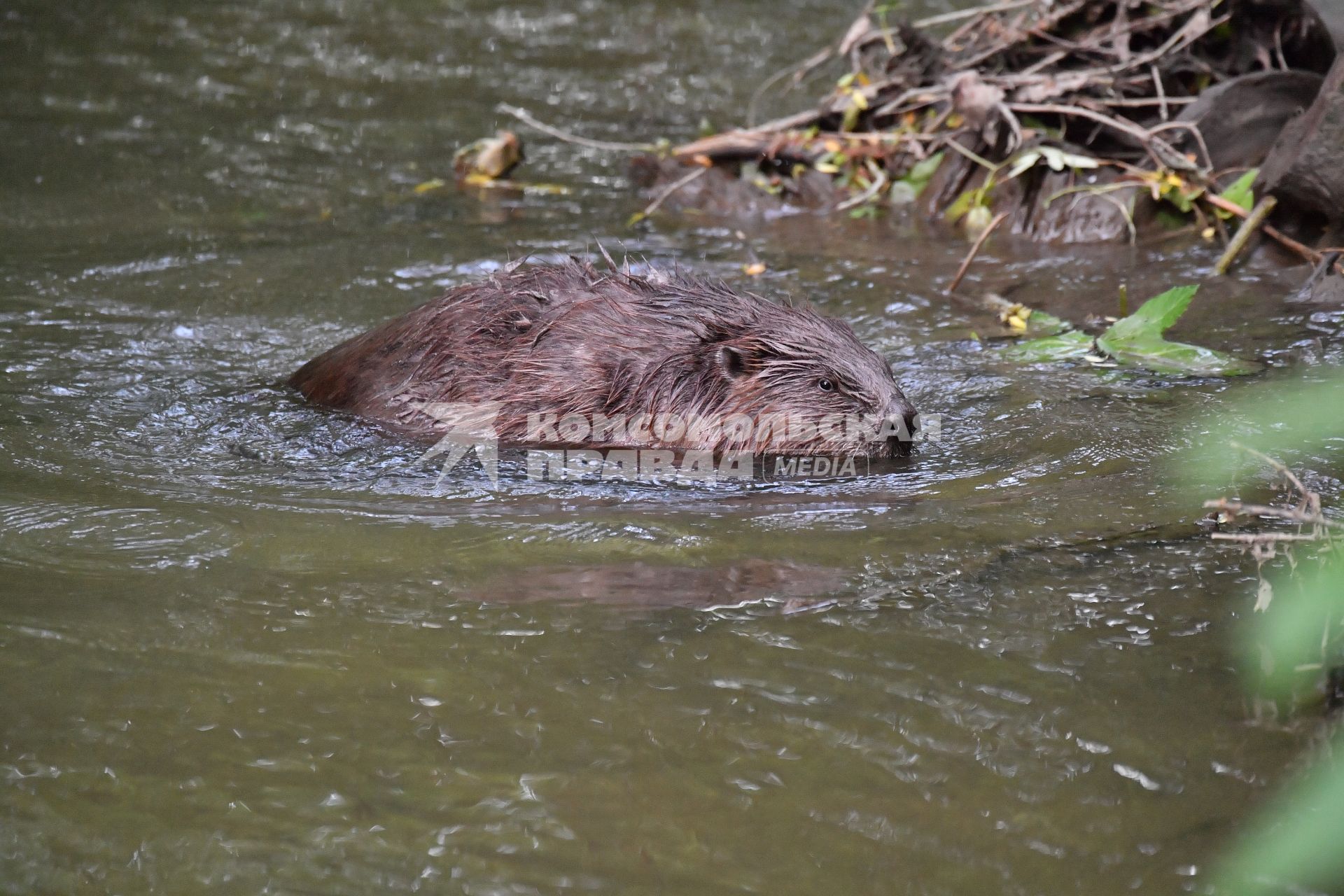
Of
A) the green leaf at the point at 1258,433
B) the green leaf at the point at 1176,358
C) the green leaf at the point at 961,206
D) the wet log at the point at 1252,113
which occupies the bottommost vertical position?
the green leaf at the point at 1258,433

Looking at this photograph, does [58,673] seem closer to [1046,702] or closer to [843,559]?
[843,559]

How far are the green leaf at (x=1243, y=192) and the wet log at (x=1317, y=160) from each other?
28 cm

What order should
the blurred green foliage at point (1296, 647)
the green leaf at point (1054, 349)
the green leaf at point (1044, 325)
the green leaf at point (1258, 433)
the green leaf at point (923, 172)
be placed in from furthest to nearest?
the green leaf at point (923, 172) < the green leaf at point (1044, 325) < the green leaf at point (1054, 349) < the green leaf at point (1258, 433) < the blurred green foliage at point (1296, 647)

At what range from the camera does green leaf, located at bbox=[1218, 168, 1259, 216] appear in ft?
18.0

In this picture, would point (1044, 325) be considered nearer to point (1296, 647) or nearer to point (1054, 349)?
point (1054, 349)

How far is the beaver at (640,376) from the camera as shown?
369cm

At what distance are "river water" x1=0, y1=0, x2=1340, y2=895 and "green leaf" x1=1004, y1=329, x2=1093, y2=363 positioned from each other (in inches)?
5.2

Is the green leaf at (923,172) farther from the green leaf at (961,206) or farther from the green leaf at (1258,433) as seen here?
the green leaf at (1258,433)

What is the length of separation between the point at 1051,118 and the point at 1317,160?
160 cm

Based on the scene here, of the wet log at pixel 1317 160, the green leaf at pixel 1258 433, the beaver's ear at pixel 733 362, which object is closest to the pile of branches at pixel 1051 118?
the wet log at pixel 1317 160

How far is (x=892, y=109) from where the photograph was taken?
21.7ft

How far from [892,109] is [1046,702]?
4.79m

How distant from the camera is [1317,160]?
193 inches

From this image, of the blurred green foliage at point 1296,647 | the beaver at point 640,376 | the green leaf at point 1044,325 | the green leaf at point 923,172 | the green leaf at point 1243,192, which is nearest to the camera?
the blurred green foliage at point 1296,647
